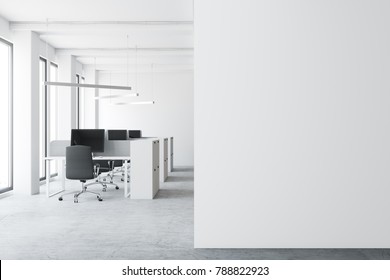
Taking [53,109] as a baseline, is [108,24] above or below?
above

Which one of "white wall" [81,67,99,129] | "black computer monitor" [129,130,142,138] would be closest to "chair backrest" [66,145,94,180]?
"black computer monitor" [129,130,142,138]

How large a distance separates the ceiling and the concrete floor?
3590mm

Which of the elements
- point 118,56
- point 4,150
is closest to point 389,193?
point 4,150

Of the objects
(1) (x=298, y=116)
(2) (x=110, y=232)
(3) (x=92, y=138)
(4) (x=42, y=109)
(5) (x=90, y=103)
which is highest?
(5) (x=90, y=103)

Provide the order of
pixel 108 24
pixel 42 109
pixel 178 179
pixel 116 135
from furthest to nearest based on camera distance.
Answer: pixel 178 179 → pixel 116 135 → pixel 42 109 → pixel 108 24

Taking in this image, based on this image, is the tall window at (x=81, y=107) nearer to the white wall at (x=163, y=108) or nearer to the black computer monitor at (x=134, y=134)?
the white wall at (x=163, y=108)

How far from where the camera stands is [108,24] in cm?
817

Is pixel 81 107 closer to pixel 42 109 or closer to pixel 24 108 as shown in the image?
pixel 42 109

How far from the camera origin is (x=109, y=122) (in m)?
14.4

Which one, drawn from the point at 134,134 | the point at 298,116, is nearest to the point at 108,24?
the point at 134,134

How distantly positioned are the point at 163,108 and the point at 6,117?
22.2 feet

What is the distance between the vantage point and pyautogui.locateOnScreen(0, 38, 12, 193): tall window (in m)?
8.35

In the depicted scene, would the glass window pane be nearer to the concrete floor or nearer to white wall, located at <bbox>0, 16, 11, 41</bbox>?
white wall, located at <bbox>0, 16, 11, 41</bbox>

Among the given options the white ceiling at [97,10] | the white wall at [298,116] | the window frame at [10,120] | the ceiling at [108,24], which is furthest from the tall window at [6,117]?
the white wall at [298,116]
